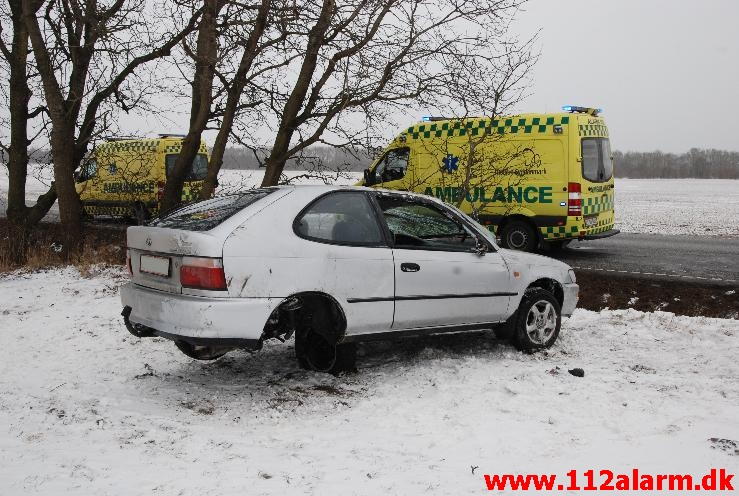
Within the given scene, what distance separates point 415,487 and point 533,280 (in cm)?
309

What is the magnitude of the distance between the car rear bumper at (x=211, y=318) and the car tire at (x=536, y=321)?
2446 mm

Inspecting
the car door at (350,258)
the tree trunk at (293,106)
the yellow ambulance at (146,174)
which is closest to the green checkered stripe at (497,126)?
the tree trunk at (293,106)

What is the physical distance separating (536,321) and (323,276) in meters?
2.33

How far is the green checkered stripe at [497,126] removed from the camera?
11.6 metres

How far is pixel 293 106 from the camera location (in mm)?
11312

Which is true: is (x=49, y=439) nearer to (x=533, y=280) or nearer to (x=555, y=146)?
(x=533, y=280)

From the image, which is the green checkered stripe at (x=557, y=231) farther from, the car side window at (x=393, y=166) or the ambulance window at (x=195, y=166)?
the ambulance window at (x=195, y=166)

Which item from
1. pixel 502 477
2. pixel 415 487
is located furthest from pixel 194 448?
pixel 502 477

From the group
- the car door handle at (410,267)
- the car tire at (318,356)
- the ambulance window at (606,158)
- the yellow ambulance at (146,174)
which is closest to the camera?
the car door handle at (410,267)

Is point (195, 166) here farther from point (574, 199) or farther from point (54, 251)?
point (574, 199)

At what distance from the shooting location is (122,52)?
11336mm

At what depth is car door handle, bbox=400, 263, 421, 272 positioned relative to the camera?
511 centimetres

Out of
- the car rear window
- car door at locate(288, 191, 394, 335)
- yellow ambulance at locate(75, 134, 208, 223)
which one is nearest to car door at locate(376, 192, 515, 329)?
car door at locate(288, 191, 394, 335)

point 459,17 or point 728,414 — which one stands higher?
point 459,17
